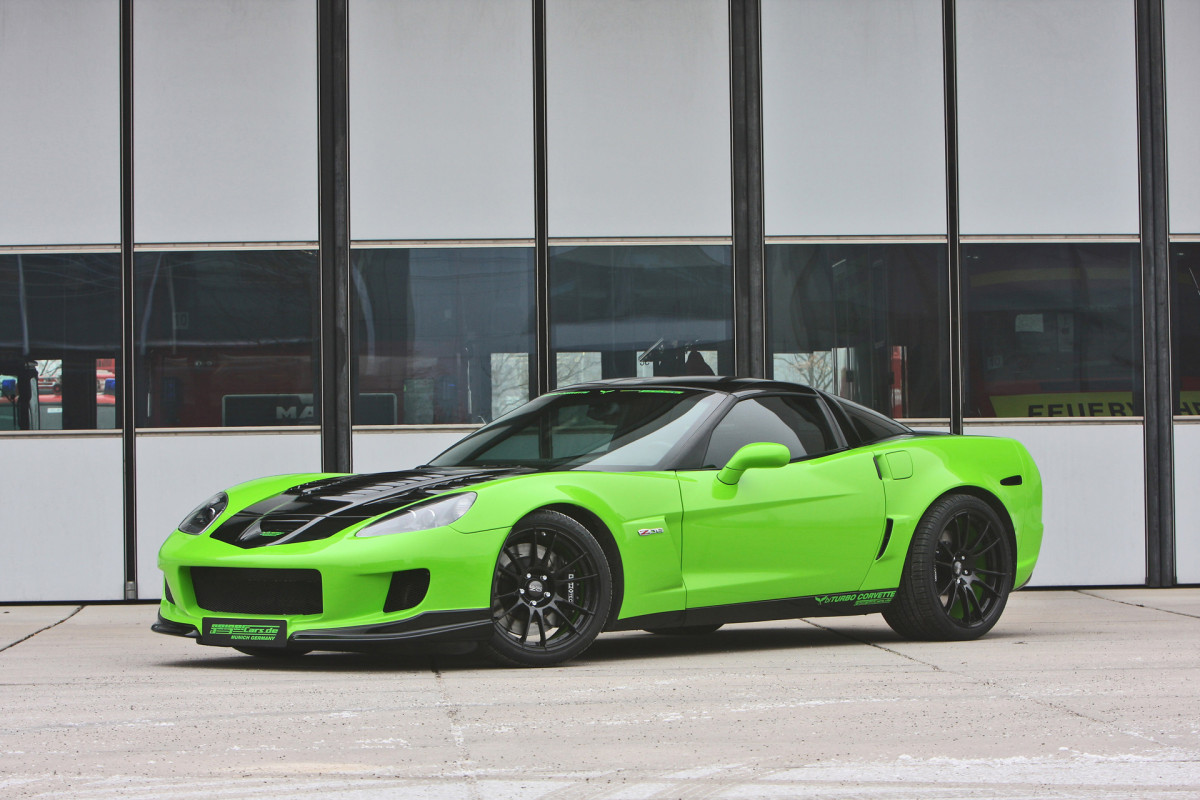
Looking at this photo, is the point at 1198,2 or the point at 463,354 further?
the point at 1198,2

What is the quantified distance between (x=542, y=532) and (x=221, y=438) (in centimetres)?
536

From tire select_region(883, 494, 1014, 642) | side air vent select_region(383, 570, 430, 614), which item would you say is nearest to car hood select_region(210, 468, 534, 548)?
side air vent select_region(383, 570, 430, 614)

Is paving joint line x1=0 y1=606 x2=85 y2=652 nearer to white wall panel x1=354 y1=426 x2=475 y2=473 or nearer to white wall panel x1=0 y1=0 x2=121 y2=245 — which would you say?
white wall panel x1=354 y1=426 x2=475 y2=473

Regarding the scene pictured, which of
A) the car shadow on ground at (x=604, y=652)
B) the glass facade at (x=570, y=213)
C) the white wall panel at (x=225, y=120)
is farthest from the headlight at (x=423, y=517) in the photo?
the white wall panel at (x=225, y=120)

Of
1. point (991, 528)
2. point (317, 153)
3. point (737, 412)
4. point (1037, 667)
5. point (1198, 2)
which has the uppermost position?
point (1198, 2)

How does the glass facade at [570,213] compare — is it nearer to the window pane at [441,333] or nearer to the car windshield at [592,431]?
the window pane at [441,333]

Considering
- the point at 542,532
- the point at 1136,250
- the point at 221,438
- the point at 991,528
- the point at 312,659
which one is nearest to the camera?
the point at 542,532

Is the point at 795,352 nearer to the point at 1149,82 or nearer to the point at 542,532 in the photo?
the point at 1149,82

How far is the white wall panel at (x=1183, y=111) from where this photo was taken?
1166 centimetres

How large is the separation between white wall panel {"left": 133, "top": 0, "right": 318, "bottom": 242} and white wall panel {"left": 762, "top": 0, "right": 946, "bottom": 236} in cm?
362

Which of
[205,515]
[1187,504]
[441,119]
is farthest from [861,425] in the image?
[1187,504]

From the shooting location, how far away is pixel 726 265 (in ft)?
37.2

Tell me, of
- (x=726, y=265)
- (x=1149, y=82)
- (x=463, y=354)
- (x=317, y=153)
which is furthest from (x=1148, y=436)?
(x=317, y=153)

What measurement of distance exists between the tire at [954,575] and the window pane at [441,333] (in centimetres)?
428
